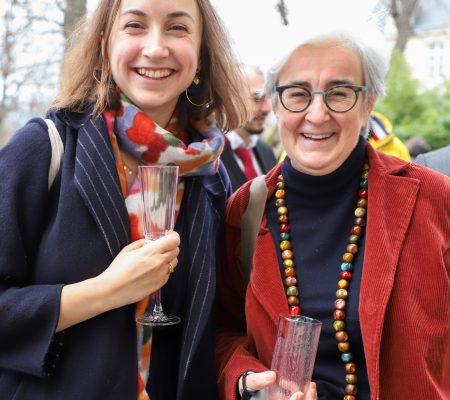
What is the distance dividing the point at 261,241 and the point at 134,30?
96 centimetres

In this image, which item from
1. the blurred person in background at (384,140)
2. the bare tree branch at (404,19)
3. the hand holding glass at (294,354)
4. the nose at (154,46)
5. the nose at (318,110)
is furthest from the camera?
the bare tree branch at (404,19)

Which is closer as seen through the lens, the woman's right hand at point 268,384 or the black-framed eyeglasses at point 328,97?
the woman's right hand at point 268,384

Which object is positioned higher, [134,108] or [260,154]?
[134,108]

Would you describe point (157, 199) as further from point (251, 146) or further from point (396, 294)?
point (251, 146)

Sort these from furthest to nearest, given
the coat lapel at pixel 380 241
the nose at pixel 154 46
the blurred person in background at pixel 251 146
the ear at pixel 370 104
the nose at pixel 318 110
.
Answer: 1. the blurred person in background at pixel 251 146
2. the ear at pixel 370 104
3. the nose at pixel 318 110
4. the nose at pixel 154 46
5. the coat lapel at pixel 380 241

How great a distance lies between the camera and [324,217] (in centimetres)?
243

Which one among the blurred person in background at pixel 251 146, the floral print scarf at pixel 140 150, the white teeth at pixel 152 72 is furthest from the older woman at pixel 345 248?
the blurred person in background at pixel 251 146

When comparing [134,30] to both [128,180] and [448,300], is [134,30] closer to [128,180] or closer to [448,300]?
[128,180]

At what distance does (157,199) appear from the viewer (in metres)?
2.04

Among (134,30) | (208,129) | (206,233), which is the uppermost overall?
(134,30)

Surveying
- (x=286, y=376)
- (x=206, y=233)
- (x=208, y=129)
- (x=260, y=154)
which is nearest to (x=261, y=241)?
(x=206, y=233)

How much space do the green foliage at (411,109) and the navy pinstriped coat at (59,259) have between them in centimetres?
1631

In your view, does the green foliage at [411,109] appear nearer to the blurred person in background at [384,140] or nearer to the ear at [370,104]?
the blurred person in background at [384,140]

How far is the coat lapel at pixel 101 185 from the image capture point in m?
2.06
